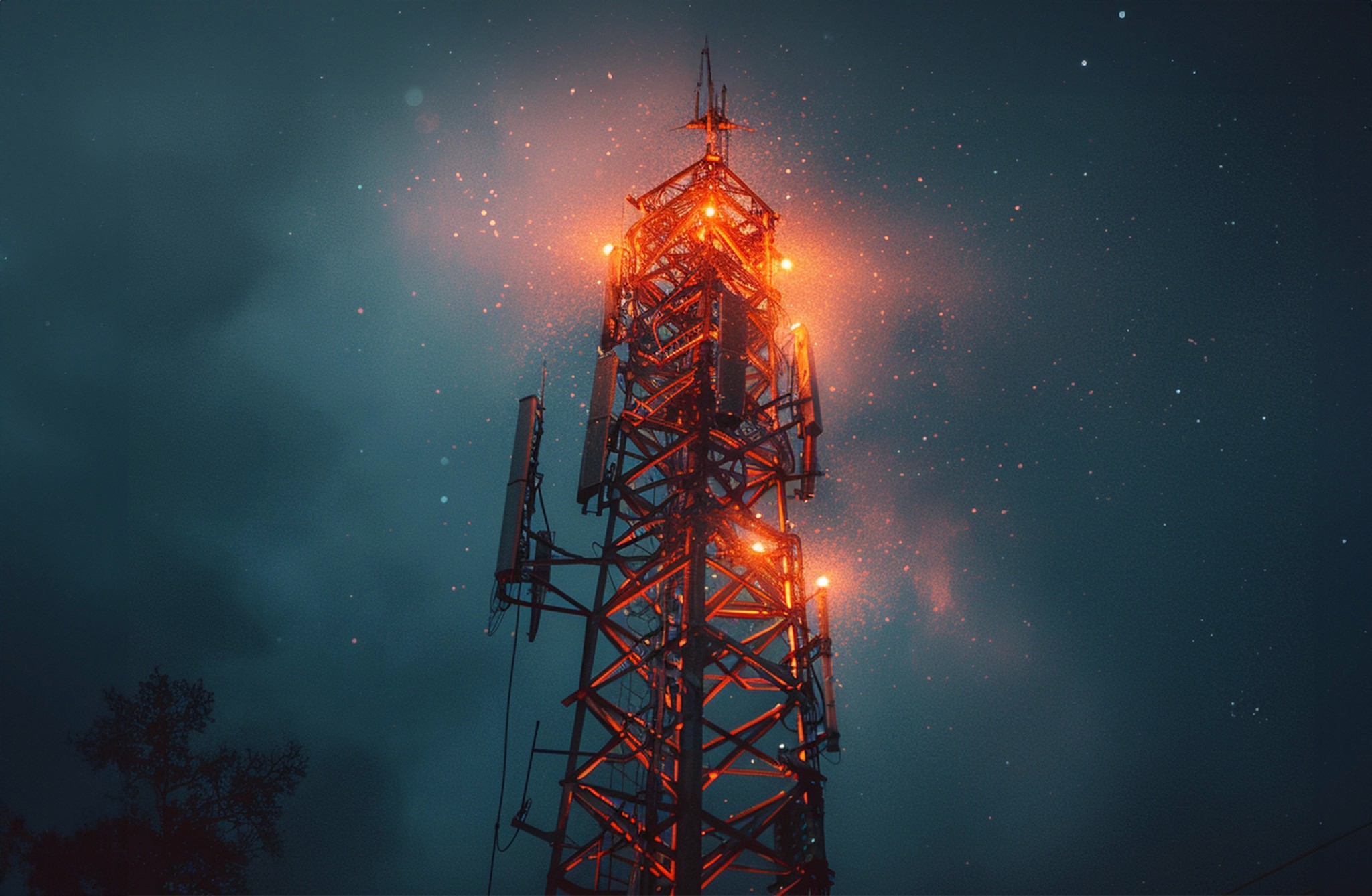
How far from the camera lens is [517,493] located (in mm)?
17750

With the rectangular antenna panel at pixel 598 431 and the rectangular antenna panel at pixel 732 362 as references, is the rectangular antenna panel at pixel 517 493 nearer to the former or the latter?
the rectangular antenna panel at pixel 598 431

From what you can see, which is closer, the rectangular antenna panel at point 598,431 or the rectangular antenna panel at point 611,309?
the rectangular antenna panel at point 598,431

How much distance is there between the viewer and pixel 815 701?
1595 centimetres

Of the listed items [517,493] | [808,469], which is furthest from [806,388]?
[517,493]

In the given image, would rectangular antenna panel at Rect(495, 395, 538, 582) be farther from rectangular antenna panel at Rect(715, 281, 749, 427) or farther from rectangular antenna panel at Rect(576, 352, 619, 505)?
rectangular antenna panel at Rect(715, 281, 749, 427)

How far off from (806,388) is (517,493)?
23.8ft

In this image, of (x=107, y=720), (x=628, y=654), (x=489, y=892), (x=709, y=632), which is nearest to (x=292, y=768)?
(x=107, y=720)

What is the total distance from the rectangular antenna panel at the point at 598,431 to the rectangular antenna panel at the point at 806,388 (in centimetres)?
444

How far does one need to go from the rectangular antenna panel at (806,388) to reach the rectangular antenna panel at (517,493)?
625 centimetres

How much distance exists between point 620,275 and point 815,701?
11.9m

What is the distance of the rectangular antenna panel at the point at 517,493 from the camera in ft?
55.5

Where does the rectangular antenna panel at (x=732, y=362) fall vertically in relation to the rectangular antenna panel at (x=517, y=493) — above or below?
above

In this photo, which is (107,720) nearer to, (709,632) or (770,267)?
(709,632)

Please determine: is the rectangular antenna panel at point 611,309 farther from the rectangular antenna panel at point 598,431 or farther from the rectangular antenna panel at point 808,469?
the rectangular antenna panel at point 808,469
